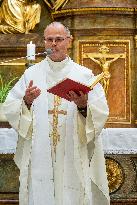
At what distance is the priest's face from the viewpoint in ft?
15.0

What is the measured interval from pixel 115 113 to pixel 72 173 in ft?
6.72

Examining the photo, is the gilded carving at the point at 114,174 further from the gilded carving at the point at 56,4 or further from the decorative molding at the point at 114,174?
the gilded carving at the point at 56,4

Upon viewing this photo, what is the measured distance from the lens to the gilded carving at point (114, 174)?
19.3ft

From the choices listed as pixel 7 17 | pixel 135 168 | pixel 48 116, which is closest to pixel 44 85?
pixel 48 116

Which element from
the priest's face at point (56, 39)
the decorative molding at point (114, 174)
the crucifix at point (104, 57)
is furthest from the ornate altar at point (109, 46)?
the priest's face at point (56, 39)

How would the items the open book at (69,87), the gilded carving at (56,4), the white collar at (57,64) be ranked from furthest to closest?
1. the gilded carving at (56,4)
2. the white collar at (57,64)
3. the open book at (69,87)

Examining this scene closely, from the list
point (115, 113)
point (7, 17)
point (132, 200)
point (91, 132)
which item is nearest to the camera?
point (91, 132)

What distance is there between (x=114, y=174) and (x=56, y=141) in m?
1.47

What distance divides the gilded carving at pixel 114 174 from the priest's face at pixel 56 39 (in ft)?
5.49

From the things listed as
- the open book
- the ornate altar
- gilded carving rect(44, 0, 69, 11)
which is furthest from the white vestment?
gilded carving rect(44, 0, 69, 11)

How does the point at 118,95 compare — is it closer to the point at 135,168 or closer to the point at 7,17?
the point at 135,168

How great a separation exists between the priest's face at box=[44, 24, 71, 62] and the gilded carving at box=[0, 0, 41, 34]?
248 cm

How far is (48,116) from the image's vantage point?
4.65 meters

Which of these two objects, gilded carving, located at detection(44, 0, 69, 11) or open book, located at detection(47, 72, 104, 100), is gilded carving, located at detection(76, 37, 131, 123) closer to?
gilded carving, located at detection(44, 0, 69, 11)
